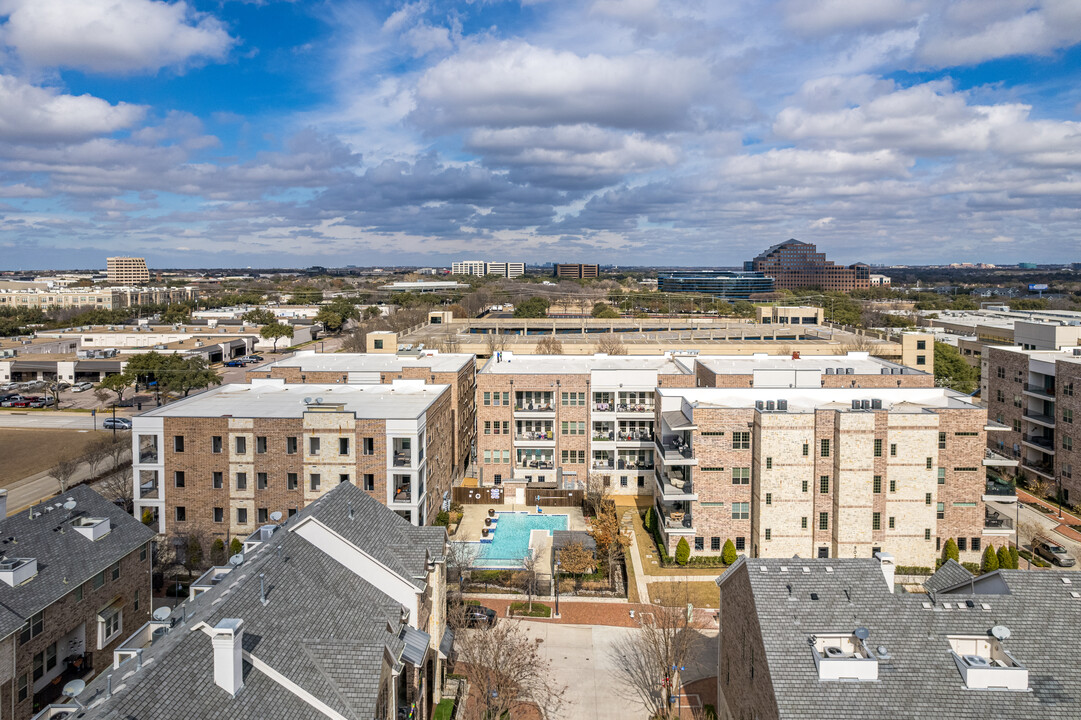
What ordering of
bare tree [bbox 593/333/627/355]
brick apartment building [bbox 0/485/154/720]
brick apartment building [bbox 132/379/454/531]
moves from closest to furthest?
1. brick apartment building [bbox 0/485/154/720]
2. brick apartment building [bbox 132/379/454/531]
3. bare tree [bbox 593/333/627/355]

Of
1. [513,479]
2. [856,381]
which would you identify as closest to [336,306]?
[513,479]

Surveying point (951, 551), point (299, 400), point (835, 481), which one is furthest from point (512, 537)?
point (951, 551)

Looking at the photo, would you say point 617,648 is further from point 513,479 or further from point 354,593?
point 513,479

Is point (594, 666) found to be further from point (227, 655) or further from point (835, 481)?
point (227, 655)

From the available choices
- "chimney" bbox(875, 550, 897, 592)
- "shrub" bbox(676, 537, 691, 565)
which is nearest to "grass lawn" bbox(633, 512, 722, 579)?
"shrub" bbox(676, 537, 691, 565)

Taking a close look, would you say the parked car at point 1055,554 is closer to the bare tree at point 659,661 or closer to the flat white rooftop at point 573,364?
the bare tree at point 659,661

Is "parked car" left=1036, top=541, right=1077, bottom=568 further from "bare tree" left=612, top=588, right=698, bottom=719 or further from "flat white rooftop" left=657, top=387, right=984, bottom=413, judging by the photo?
"bare tree" left=612, top=588, right=698, bottom=719

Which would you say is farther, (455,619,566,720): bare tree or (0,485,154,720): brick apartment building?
(455,619,566,720): bare tree
